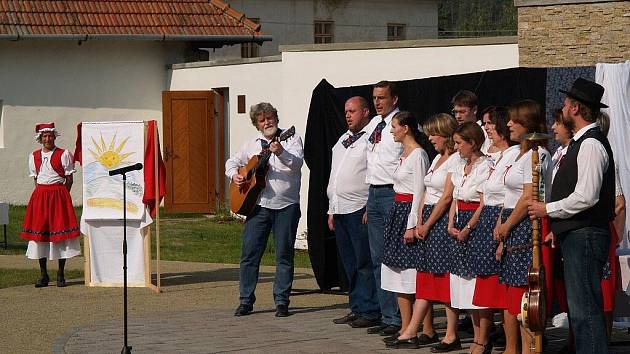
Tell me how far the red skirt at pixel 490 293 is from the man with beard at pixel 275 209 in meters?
2.87

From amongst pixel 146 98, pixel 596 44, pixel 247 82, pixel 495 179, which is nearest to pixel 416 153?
pixel 495 179

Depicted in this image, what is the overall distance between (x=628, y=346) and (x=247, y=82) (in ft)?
43.5

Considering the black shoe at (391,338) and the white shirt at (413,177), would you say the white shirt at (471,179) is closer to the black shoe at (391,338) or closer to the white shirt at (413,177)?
the white shirt at (413,177)

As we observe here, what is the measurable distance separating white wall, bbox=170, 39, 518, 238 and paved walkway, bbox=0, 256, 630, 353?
3624 mm

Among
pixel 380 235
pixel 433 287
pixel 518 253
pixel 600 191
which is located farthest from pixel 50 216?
pixel 600 191

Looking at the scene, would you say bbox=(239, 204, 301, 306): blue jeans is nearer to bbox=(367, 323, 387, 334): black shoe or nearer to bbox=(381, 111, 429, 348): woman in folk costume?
bbox=(367, 323, 387, 334): black shoe

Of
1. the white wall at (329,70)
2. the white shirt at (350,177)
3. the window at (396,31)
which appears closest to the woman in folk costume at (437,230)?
the white shirt at (350,177)

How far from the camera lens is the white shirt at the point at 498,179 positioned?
870 centimetres

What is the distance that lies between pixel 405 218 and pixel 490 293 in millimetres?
1177

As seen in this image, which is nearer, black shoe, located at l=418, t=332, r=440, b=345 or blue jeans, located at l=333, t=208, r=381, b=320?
black shoe, located at l=418, t=332, r=440, b=345

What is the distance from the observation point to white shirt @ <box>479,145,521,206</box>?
8.70 m

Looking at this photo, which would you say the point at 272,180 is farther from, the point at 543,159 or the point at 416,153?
the point at 543,159

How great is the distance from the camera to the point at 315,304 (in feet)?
40.1

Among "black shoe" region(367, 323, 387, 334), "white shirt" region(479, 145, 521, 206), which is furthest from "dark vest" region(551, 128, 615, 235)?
"black shoe" region(367, 323, 387, 334)
